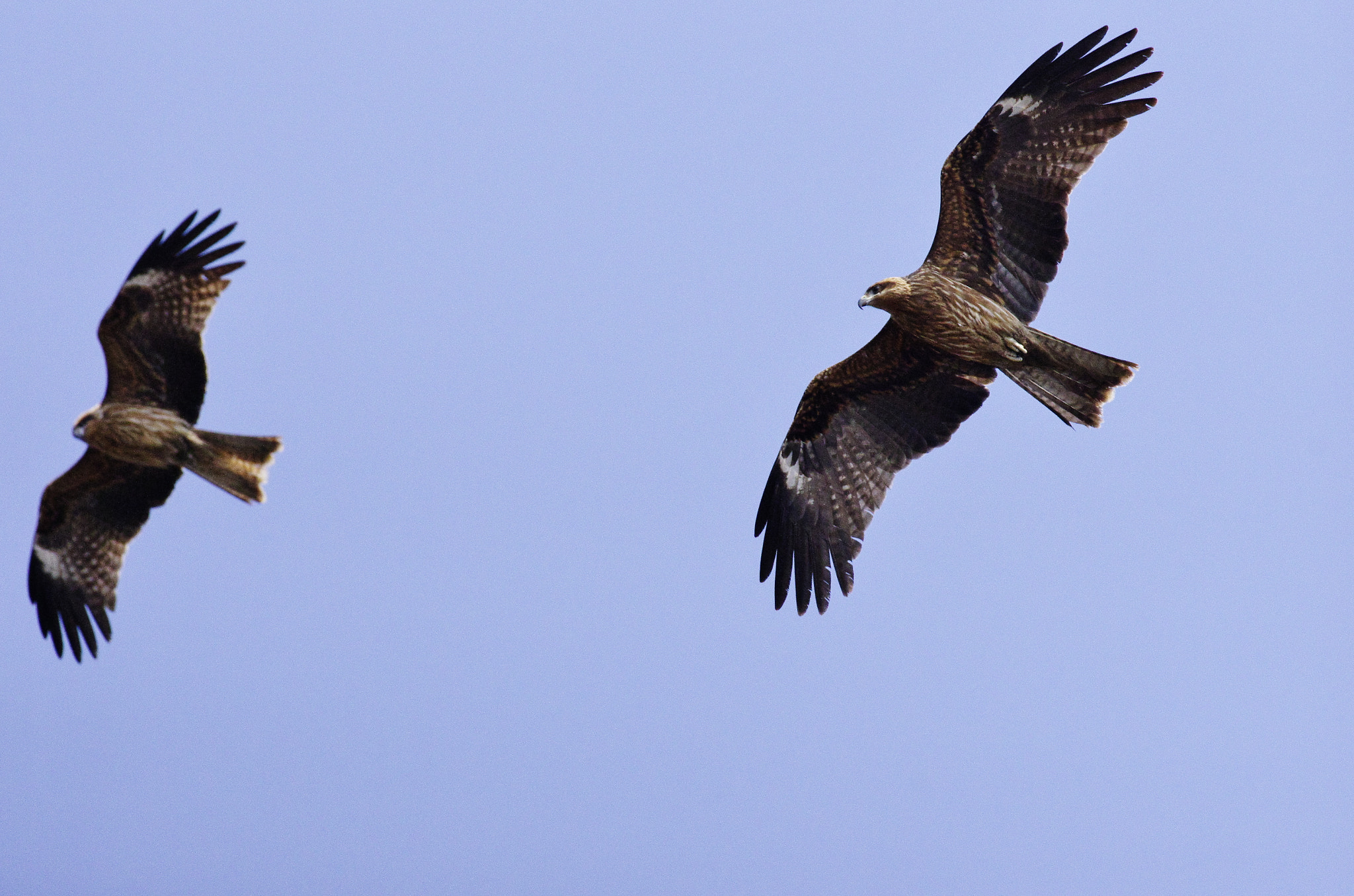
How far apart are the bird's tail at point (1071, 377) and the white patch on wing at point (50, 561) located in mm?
7206

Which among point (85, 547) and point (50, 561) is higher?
point (85, 547)

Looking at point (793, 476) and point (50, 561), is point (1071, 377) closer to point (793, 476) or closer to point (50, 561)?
point (793, 476)

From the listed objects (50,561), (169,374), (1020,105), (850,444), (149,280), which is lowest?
(50,561)

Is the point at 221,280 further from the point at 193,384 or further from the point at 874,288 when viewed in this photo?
the point at 874,288

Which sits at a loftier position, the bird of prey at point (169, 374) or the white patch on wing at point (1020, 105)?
the white patch on wing at point (1020, 105)

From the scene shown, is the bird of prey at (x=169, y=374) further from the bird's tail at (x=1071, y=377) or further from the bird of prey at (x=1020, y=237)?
the bird's tail at (x=1071, y=377)

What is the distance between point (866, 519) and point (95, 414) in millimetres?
5516

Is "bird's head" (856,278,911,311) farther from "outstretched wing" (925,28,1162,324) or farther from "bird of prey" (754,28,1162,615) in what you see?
"outstretched wing" (925,28,1162,324)

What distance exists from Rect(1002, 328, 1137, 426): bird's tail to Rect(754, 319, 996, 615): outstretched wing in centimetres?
63

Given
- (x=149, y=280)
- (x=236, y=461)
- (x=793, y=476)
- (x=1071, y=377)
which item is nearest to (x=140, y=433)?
(x=236, y=461)

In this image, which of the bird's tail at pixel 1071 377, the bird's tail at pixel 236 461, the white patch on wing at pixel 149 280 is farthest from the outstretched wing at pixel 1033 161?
the white patch on wing at pixel 149 280

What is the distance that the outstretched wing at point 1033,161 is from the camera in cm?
977

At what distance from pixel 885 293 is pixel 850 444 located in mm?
1564

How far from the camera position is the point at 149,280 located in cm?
1013
